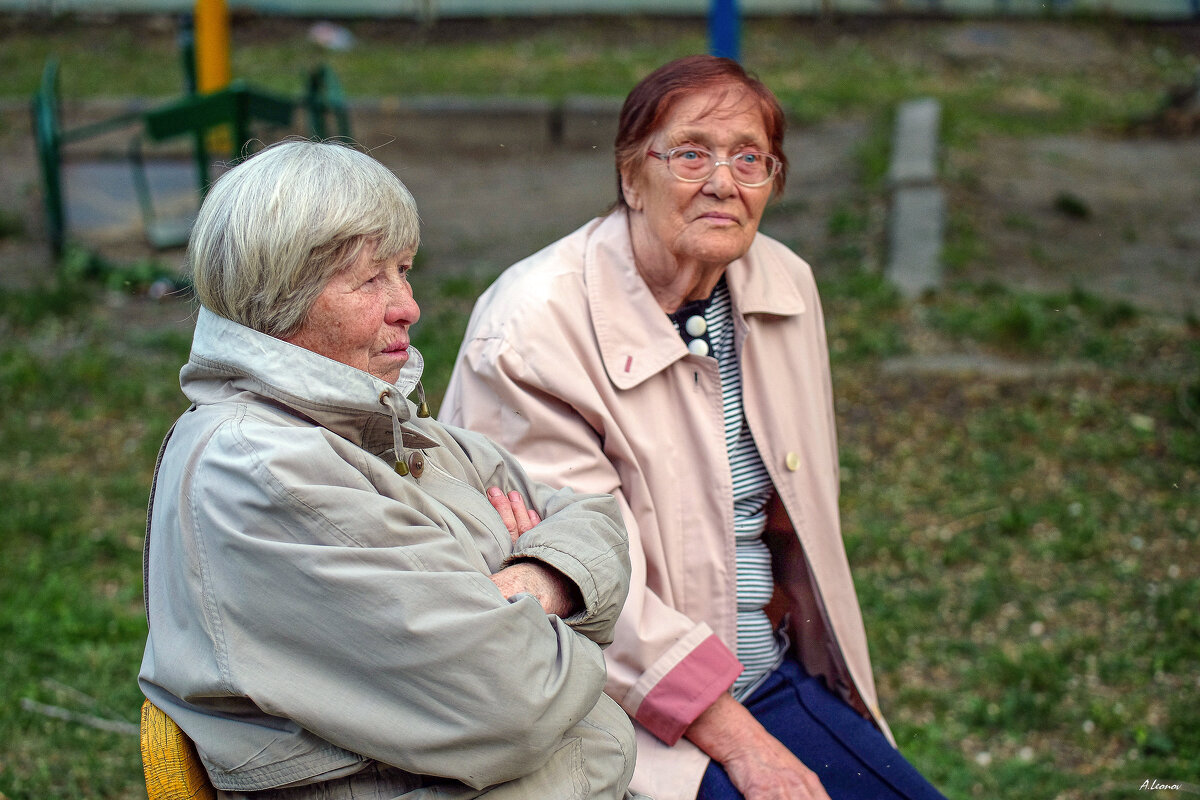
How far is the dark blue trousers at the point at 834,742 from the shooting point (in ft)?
7.47

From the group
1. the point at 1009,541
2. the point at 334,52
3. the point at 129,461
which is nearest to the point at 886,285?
the point at 1009,541

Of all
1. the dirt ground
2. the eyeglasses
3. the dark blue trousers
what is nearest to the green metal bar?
the dirt ground

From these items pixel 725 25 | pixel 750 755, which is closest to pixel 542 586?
pixel 750 755

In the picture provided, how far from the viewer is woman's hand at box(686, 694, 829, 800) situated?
82.4 inches

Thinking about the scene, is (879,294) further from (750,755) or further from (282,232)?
(282,232)

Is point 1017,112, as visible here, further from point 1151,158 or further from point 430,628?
point 430,628

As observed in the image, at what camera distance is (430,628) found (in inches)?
60.7

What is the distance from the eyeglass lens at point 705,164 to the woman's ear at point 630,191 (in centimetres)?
10

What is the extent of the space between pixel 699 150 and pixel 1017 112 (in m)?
8.19

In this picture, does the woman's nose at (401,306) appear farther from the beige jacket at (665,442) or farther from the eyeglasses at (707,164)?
the eyeglasses at (707,164)

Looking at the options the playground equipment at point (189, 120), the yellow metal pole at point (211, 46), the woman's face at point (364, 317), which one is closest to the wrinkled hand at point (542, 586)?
the woman's face at point (364, 317)

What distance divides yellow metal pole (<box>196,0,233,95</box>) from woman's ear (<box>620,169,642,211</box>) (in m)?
5.49

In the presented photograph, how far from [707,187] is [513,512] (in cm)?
81

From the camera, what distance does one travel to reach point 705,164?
241 centimetres
